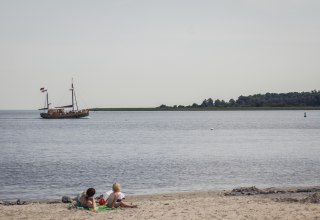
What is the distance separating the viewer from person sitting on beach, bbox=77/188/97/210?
16.3 m

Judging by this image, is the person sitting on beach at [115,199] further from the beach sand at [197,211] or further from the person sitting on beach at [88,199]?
the person sitting on beach at [88,199]

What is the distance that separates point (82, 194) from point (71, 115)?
488ft

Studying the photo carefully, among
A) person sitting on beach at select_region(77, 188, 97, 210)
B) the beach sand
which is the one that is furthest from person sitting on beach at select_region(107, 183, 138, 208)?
person sitting on beach at select_region(77, 188, 97, 210)

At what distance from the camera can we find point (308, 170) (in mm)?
33688

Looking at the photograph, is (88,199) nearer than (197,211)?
No

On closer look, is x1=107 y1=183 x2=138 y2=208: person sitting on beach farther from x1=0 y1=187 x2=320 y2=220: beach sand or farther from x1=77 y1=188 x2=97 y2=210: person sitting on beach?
x1=77 y1=188 x2=97 y2=210: person sitting on beach

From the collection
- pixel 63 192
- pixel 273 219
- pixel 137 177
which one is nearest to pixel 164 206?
pixel 273 219

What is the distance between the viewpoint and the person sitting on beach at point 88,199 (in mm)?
16297

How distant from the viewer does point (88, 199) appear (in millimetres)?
16500

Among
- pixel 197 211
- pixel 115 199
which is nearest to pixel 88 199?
pixel 115 199

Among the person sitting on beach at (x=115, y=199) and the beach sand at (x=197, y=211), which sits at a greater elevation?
the person sitting on beach at (x=115, y=199)

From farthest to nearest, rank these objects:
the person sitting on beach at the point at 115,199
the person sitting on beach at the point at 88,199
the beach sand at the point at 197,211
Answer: the person sitting on beach at the point at 115,199
the person sitting on beach at the point at 88,199
the beach sand at the point at 197,211

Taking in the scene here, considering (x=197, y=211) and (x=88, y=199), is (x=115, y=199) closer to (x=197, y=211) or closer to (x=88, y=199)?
(x=88, y=199)

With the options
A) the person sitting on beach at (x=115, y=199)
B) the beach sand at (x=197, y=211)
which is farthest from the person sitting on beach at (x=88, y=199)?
the person sitting on beach at (x=115, y=199)
